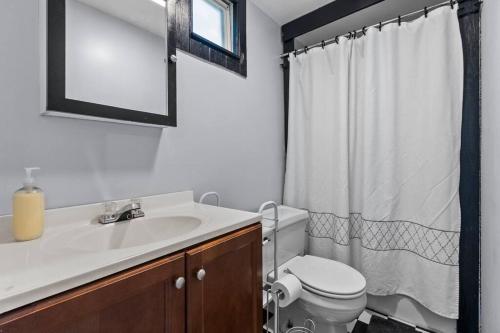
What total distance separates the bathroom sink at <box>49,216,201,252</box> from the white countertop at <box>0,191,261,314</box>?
0.02m

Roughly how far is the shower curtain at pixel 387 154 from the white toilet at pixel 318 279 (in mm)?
289

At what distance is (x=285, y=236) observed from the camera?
5.17 ft

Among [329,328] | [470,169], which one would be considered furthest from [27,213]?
[470,169]

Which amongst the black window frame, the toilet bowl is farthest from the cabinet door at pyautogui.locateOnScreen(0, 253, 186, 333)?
the black window frame

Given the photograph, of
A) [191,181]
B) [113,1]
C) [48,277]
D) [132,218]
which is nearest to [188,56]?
[113,1]

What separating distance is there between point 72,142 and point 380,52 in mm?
1842

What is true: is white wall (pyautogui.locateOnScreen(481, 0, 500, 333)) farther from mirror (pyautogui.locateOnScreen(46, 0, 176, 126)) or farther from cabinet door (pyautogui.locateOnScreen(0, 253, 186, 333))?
mirror (pyautogui.locateOnScreen(46, 0, 176, 126))

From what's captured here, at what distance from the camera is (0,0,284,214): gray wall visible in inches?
31.5

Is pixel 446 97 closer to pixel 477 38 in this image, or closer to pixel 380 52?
pixel 477 38

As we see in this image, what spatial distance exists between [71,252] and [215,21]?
59.9 inches

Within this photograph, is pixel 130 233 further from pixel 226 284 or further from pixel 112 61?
pixel 112 61

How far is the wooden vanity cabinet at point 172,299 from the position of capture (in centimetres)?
47

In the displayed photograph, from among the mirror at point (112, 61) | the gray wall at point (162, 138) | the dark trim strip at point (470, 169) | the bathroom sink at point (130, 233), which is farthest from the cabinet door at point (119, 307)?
the dark trim strip at point (470, 169)

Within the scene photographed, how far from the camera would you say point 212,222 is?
882 millimetres
